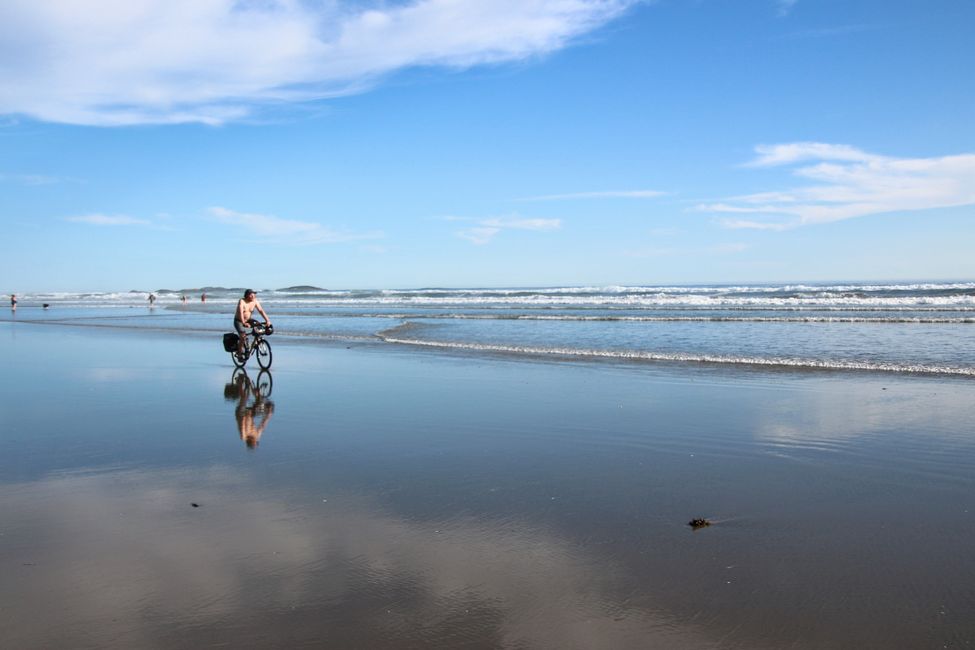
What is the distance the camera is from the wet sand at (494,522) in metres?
3.99

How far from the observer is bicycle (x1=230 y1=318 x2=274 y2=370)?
639 inches

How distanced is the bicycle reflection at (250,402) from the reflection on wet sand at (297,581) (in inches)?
114

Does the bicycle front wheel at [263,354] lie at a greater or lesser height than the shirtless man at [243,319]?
lesser

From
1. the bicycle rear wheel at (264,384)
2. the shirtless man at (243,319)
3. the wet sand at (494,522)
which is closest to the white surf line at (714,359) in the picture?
the wet sand at (494,522)

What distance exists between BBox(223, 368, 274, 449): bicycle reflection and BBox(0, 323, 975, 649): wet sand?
0.10 metres

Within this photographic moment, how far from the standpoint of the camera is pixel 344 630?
390 centimetres

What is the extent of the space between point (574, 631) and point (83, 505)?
14.7 ft

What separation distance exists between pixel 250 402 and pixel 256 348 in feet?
16.4

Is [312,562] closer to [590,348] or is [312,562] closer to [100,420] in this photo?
[100,420]

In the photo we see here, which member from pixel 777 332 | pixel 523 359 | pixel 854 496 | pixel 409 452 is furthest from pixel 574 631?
pixel 777 332

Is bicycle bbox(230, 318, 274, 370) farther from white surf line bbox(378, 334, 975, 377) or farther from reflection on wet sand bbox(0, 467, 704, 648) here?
reflection on wet sand bbox(0, 467, 704, 648)

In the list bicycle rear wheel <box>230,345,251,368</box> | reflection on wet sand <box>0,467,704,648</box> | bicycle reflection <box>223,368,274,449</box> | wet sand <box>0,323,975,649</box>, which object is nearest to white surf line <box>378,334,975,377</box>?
wet sand <box>0,323,975,649</box>

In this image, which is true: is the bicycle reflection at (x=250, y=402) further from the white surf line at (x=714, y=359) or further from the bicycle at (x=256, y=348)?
the white surf line at (x=714, y=359)

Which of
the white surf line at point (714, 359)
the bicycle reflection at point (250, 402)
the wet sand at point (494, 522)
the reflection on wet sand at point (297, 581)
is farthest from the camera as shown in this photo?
the white surf line at point (714, 359)
